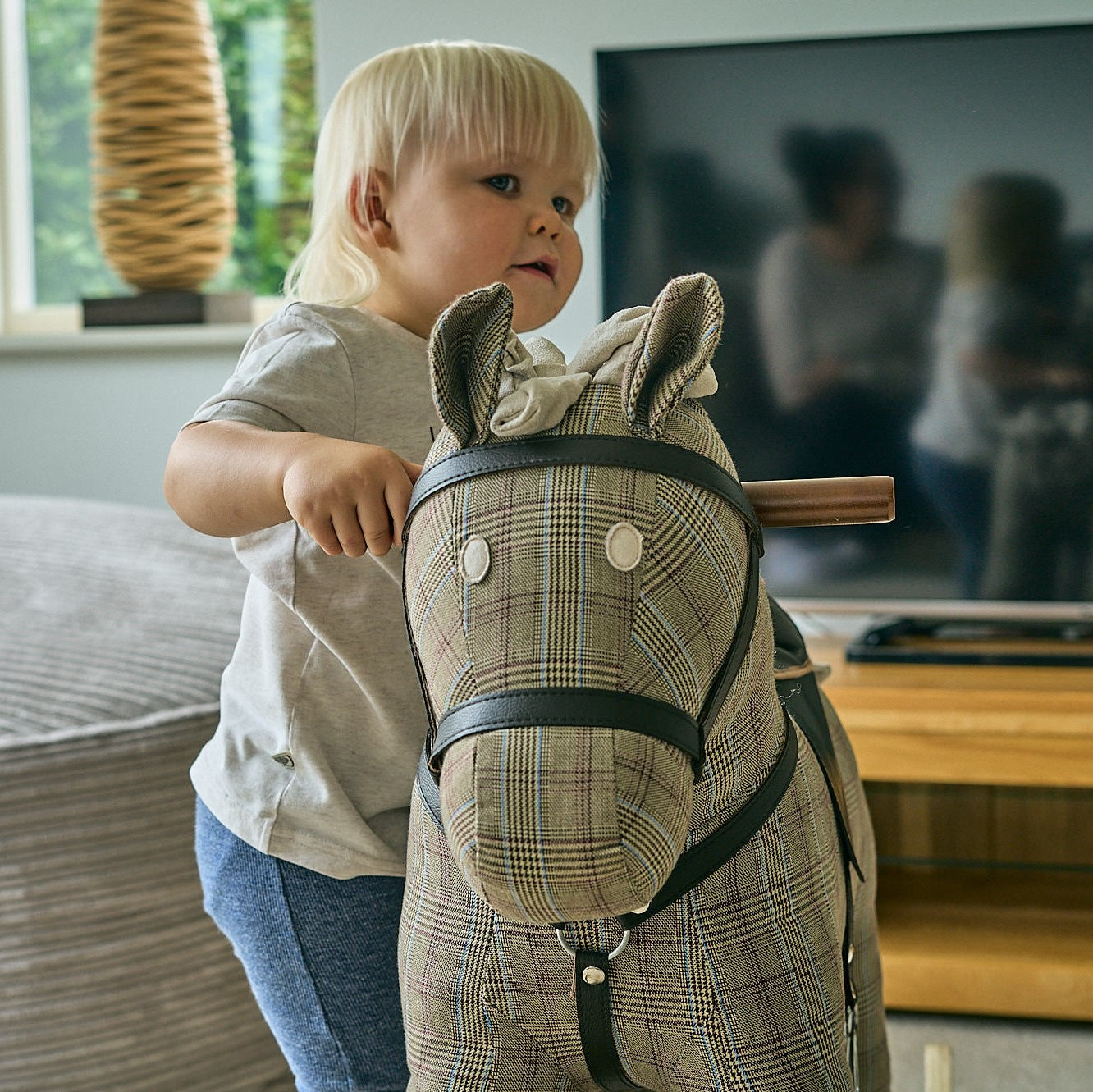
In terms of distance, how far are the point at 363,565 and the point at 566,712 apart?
300 mm

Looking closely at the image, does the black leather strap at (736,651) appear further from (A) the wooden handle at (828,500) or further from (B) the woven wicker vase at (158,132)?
(B) the woven wicker vase at (158,132)

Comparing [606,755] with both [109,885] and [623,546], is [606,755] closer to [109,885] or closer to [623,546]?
[623,546]

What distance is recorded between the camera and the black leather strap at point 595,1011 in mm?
476

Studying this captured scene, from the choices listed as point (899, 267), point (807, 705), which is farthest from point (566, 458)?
point (899, 267)

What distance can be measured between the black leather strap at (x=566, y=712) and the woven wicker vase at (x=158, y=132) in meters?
1.77

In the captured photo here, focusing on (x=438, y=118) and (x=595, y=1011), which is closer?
(x=595, y=1011)

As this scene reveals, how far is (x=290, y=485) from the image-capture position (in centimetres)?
48

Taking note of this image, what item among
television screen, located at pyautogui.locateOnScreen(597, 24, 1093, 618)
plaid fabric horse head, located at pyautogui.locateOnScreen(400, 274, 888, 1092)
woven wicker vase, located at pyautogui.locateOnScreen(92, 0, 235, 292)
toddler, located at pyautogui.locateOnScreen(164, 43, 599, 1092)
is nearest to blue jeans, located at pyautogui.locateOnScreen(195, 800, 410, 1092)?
toddler, located at pyautogui.locateOnScreen(164, 43, 599, 1092)

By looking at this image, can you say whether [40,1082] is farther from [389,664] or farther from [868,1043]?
[868,1043]

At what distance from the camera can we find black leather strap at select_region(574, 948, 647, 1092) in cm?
48

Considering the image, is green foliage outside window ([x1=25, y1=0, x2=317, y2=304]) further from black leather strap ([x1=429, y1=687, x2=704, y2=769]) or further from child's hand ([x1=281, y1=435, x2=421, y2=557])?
black leather strap ([x1=429, y1=687, x2=704, y2=769])

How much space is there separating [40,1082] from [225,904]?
1.77 feet

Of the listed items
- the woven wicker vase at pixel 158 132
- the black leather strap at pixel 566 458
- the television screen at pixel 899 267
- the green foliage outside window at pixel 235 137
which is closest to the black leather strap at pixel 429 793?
the black leather strap at pixel 566 458

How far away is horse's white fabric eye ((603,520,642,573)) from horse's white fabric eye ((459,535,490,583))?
0.04m
